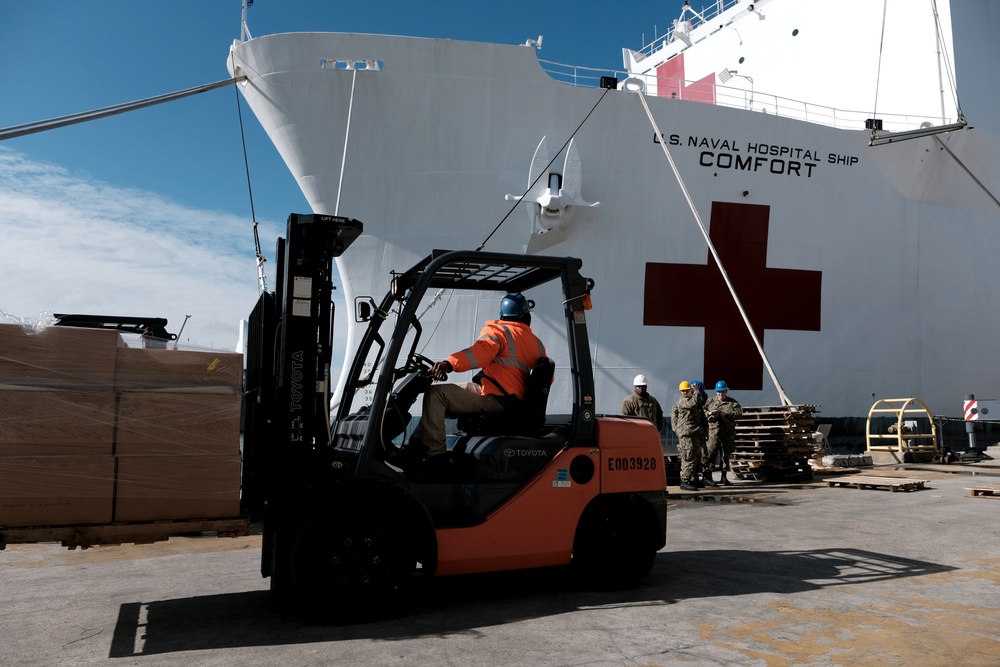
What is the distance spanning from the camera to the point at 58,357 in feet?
11.1

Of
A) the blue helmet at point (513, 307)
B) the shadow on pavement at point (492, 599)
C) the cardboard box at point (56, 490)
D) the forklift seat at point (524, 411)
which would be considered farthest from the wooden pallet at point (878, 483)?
the cardboard box at point (56, 490)

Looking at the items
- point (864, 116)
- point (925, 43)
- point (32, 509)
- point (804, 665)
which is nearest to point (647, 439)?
point (804, 665)

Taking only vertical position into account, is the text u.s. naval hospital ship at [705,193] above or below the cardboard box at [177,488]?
above

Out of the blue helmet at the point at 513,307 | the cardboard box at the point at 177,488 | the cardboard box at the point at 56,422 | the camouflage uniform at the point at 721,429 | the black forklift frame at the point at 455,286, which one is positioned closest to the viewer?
the cardboard box at the point at 56,422

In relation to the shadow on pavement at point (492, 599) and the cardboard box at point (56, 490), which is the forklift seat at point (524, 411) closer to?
the shadow on pavement at point (492, 599)

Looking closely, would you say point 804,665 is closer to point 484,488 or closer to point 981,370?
point 484,488

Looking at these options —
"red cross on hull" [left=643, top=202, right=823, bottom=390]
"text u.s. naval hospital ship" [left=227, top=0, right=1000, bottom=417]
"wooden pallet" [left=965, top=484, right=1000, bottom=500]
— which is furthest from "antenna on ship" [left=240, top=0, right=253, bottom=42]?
"wooden pallet" [left=965, top=484, right=1000, bottom=500]

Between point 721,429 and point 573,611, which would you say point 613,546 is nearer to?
point 573,611

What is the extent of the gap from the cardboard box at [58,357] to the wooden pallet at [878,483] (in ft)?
26.8

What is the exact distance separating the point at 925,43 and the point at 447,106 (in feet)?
28.7

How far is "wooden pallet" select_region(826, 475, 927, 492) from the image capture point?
8.56 meters

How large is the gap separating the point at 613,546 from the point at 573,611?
534 millimetres

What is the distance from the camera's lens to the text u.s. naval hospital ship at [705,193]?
10.5 m

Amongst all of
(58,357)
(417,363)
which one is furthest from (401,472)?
(58,357)
